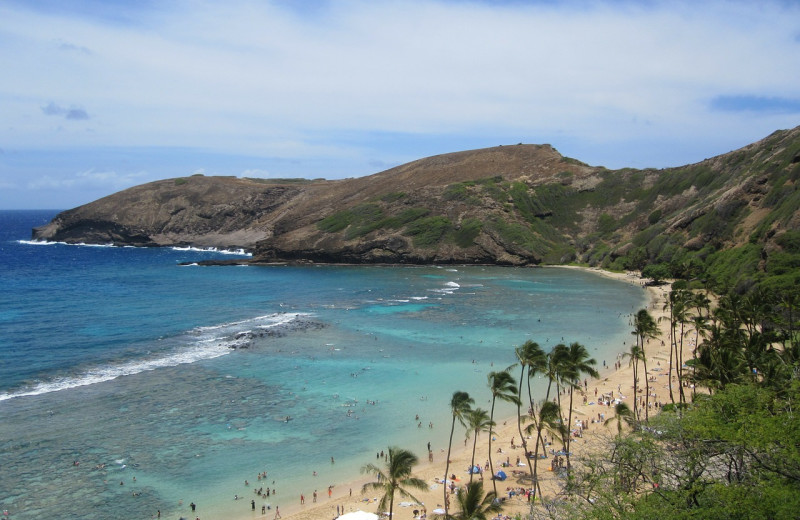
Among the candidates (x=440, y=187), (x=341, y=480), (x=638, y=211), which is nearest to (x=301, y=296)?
(x=341, y=480)

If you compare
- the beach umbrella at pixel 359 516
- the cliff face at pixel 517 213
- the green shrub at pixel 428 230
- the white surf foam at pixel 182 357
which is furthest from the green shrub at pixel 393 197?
the beach umbrella at pixel 359 516

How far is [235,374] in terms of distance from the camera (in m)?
53.4

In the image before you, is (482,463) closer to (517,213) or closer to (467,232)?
(467,232)

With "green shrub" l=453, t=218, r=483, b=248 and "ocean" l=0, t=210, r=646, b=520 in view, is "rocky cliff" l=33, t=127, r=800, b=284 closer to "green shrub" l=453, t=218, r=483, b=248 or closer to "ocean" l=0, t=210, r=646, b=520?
"green shrub" l=453, t=218, r=483, b=248

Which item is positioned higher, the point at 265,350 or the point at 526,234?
the point at 526,234

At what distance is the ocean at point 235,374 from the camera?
3412cm

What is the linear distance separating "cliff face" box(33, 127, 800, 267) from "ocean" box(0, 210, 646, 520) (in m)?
25.2

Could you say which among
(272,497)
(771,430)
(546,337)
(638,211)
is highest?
(638,211)

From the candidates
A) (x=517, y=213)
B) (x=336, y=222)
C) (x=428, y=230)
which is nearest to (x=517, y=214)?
(x=517, y=213)

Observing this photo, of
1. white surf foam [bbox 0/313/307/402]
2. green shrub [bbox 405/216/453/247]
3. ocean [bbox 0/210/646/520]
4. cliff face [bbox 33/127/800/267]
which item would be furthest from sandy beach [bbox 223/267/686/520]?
green shrub [bbox 405/216/453/247]

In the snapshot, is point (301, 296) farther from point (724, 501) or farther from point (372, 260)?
point (724, 501)

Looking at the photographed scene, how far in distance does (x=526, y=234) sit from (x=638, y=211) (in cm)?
2756

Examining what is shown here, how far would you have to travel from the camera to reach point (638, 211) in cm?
14100

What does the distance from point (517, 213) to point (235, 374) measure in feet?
358
